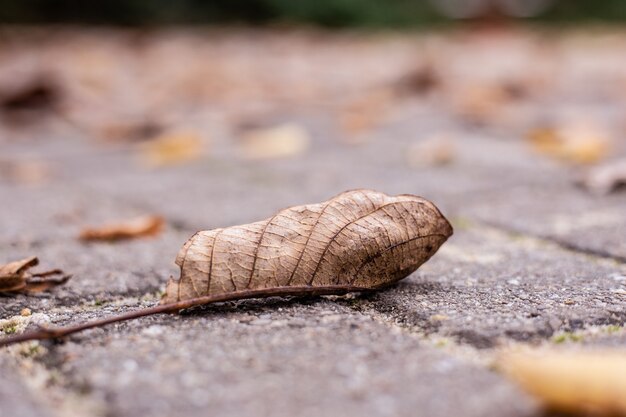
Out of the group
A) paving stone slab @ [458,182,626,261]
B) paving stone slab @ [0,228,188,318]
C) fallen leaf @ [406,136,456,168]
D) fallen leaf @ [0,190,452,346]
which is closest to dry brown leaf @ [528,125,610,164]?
fallen leaf @ [406,136,456,168]

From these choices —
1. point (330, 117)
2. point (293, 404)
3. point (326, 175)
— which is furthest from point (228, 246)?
point (330, 117)

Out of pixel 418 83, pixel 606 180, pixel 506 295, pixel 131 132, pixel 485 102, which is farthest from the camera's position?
pixel 418 83

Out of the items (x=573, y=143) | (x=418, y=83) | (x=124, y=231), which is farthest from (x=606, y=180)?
(x=418, y=83)

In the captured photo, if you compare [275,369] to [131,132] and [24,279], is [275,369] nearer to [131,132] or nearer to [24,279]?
[24,279]

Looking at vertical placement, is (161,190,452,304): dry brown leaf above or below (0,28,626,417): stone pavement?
above

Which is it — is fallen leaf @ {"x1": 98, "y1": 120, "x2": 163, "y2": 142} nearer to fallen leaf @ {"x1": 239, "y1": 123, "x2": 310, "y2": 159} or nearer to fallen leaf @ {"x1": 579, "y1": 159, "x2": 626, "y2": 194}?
fallen leaf @ {"x1": 239, "y1": 123, "x2": 310, "y2": 159}

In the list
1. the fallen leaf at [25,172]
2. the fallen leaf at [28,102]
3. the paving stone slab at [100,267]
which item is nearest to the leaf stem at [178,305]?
the paving stone slab at [100,267]

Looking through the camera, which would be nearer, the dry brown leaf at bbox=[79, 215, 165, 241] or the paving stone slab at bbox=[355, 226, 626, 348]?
the paving stone slab at bbox=[355, 226, 626, 348]
